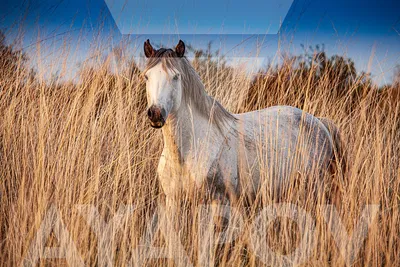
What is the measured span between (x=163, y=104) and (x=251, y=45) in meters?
2.10

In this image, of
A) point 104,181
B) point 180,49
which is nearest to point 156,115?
point 180,49

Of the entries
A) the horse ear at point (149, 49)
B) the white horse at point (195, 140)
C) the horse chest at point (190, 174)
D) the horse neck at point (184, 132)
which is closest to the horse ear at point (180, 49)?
the white horse at point (195, 140)

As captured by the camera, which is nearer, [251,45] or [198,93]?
[198,93]

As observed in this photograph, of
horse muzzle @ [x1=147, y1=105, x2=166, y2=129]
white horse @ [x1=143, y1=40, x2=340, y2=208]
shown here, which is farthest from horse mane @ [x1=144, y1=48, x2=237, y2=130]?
horse muzzle @ [x1=147, y1=105, x2=166, y2=129]

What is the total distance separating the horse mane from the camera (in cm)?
213

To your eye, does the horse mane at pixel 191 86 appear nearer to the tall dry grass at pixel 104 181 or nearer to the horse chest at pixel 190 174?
the horse chest at pixel 190 174

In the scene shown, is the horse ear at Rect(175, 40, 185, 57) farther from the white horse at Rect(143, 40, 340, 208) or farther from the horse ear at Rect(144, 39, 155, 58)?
the horse ear at Rect(144, 39, 155, 58)

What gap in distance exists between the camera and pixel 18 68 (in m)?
3.03

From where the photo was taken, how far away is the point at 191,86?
2.26 meters

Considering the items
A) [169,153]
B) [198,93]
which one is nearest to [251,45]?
[198,93]

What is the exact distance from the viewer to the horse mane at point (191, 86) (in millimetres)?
2131

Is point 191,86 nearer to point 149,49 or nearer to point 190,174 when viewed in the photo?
point 149,49

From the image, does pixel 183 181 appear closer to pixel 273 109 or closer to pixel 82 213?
pixel 82 213

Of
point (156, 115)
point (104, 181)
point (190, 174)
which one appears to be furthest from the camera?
point (104, 181)
